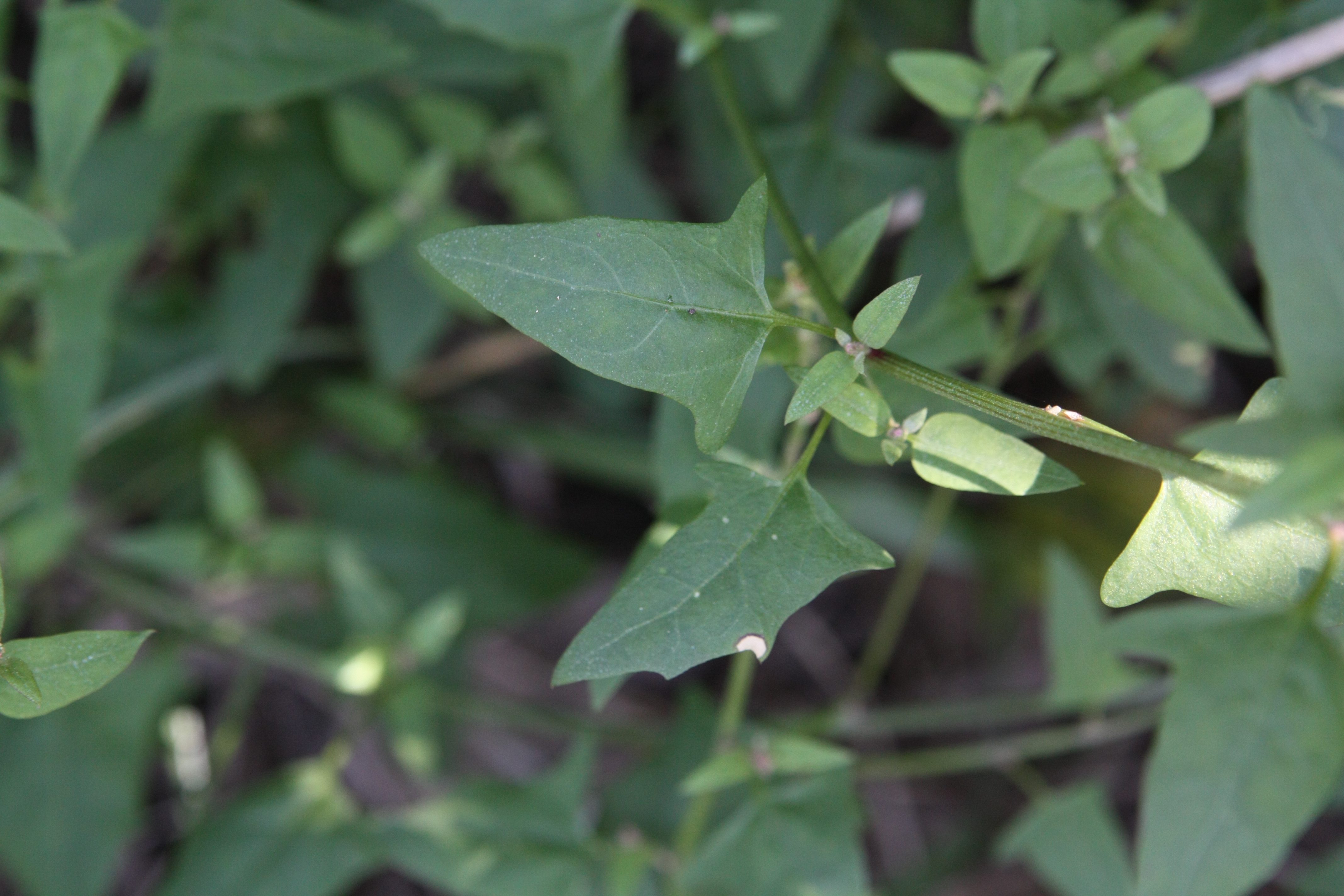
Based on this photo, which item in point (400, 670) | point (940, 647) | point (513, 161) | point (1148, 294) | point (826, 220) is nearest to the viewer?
point (1148, 294)

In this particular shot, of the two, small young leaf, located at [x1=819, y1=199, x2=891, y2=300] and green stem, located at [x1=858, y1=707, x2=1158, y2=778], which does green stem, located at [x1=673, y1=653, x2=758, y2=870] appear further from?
small young leaf, located at [x1=819, y1=199, x2=891, y2=300]

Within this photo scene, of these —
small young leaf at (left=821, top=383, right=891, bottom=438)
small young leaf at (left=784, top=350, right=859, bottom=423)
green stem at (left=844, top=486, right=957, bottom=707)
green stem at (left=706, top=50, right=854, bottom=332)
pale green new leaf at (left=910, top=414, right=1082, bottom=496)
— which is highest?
green stem at (left=706, top=50, right=854, bottom=332)

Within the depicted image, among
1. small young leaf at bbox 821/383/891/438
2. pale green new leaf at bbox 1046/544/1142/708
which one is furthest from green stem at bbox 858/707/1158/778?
small young leaf at bbox 821/383/891/438

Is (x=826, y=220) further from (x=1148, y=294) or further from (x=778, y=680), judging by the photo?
(x=778, y=680)

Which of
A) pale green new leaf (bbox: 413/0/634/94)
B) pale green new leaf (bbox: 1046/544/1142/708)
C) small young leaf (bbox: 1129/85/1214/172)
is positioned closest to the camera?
small young leaf (bbox: 1129/85/1214/172)

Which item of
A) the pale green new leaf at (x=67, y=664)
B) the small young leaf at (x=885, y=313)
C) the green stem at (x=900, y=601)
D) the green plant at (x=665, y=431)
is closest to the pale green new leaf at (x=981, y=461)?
the green plant at (x=665, y=431)

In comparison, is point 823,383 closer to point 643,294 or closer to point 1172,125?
point 643,294

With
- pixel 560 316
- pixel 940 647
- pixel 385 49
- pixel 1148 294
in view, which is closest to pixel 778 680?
pixel 940 647
